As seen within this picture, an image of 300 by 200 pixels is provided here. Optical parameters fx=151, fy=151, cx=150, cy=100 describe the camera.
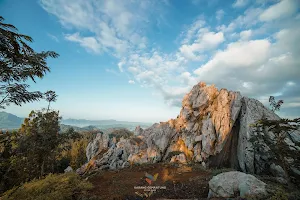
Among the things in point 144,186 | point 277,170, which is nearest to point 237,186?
point 144,186

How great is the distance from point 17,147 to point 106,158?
1519 cm

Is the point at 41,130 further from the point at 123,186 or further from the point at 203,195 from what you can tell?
the point at 203,195

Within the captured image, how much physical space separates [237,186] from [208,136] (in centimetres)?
2180

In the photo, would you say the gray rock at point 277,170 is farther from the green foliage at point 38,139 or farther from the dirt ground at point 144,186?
the green foliage at point 38,139

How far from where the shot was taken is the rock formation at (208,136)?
23188 millimetres

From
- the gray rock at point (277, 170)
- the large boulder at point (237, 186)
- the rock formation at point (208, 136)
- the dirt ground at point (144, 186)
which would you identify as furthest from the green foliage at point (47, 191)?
the gray rock at point (277, 170)

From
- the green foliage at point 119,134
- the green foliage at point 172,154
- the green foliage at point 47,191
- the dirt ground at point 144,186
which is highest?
the green foliage at point 47,191

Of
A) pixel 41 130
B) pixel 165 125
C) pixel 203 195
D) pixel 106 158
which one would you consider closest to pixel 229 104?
pixel 165 125

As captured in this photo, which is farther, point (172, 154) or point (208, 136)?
point (172, 154)

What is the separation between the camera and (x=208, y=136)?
28.8 metres

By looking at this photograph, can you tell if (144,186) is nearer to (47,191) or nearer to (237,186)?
(237,186)

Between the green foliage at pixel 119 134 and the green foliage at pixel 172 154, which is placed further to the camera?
the green foliage at pixel 119 134

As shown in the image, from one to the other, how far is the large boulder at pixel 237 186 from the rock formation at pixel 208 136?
1412 centimetres

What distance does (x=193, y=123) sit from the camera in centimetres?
3306
